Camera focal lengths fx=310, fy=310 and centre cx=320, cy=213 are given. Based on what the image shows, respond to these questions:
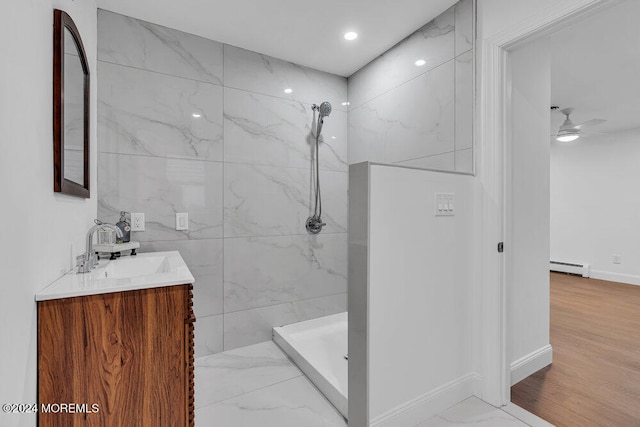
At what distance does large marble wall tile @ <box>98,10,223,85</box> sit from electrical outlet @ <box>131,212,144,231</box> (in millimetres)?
990

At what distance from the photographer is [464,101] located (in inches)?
73.5

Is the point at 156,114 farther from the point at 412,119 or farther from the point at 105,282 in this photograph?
the point at 412,119

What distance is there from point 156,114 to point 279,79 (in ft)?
3.31

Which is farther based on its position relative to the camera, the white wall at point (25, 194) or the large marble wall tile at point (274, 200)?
the large marble wall tile at point (274, 200)

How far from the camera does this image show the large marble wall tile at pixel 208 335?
89.5 inches

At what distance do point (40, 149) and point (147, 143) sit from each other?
1.12 m

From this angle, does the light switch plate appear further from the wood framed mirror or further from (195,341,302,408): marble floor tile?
the wood framed mirror

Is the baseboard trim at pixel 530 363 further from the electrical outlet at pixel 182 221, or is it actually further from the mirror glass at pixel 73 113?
the mirror glass at pixel 73 113

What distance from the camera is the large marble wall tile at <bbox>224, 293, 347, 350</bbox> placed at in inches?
94.1

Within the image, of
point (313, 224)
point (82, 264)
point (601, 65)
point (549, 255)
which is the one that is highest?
point (601, 65)

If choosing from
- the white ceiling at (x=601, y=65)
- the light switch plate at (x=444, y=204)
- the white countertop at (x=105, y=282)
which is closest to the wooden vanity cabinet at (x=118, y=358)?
the white countertop at (x=105, y=282)

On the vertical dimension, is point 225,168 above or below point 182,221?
above

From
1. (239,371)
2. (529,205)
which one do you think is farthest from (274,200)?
(529,205)

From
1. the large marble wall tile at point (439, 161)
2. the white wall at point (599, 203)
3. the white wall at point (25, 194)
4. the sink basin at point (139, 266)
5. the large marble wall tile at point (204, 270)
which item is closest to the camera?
the white wall at point (25, 194)
